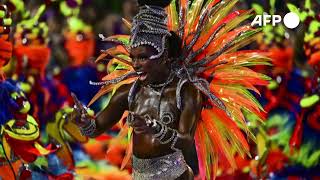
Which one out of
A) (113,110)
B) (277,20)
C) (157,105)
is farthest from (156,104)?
(277,20)

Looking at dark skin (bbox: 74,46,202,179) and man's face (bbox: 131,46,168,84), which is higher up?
man's face (bbox: 131,46,168,84)

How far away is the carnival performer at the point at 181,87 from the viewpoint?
346 cm

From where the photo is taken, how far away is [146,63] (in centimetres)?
345

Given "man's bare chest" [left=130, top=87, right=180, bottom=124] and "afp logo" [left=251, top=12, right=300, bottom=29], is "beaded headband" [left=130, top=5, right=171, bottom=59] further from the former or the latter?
"afp logo" [left=251, top=12, right=300, bottom=29]

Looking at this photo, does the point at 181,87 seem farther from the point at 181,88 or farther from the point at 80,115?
the point at 80,115

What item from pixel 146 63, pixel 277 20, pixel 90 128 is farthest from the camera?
pixel 277 20

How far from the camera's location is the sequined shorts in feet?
11.5

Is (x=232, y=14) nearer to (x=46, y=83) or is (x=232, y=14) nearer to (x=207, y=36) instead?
(x=207, y=36)

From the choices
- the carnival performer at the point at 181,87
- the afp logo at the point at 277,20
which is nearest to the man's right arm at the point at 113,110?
the carnival performer at the point at 181,87

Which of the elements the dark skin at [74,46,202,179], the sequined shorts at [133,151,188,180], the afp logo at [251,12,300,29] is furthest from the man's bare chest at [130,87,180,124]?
the afp logo at [251,12,300,29]

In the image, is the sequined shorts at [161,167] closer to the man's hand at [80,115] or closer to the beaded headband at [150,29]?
the man's hand at [80,115]

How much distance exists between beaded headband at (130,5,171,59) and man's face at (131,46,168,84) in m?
0.02

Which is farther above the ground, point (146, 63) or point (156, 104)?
point (146, 63)

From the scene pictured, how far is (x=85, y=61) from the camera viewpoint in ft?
19.1
